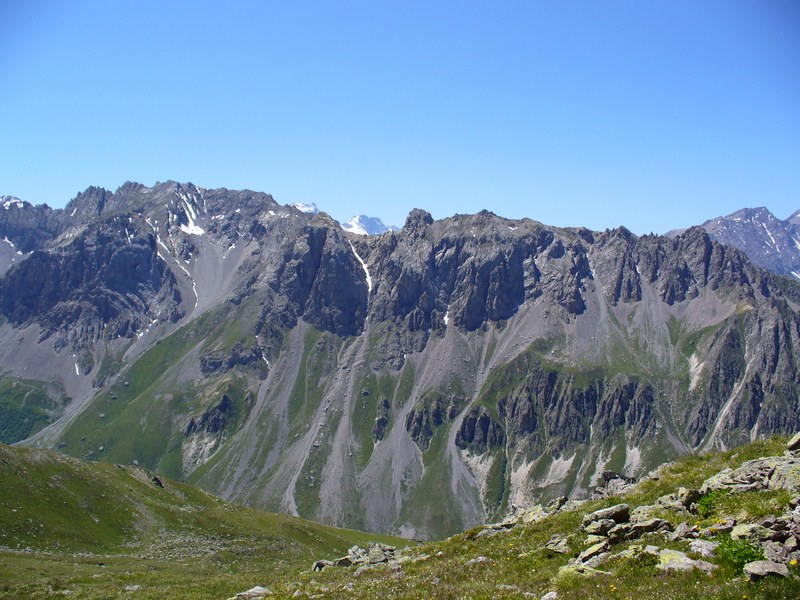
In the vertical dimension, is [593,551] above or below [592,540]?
above

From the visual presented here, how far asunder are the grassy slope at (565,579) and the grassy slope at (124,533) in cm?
2332

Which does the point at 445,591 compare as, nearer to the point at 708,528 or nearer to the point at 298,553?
the point at 708,528

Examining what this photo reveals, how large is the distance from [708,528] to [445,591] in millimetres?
10840

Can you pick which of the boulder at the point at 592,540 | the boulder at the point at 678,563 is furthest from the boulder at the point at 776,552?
the boulder at the point at 592,540

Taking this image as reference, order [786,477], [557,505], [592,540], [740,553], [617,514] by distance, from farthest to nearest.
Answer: [557,505] < [617,514] < [592,540] < [786,477] < [740,553]

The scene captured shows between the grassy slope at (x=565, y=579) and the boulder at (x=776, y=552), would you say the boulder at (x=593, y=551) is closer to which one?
the grassy slope at (x=565, y=579)

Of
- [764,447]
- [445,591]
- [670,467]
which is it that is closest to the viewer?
[445,591]

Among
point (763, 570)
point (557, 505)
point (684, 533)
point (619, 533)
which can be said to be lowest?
point (557, 505)

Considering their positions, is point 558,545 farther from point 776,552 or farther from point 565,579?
point 776,552

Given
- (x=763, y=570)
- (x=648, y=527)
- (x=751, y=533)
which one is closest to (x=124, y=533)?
(x=648, y=527)

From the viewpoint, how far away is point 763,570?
60.6ft

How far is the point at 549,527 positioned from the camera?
1344 inches

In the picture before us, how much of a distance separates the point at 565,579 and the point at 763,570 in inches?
280

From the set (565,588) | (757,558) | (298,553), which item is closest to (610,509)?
(565,588)
